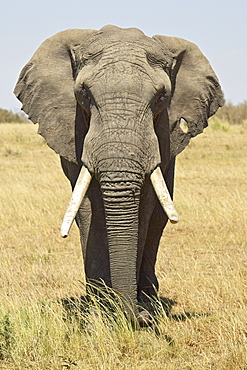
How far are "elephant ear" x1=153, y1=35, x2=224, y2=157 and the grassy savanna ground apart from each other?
4.83 feet

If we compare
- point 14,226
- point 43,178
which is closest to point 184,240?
point 14,226

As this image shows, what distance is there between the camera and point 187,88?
19.6 ft

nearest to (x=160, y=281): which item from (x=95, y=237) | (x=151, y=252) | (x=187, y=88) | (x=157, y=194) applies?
(x=151, y=252)

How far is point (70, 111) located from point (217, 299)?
7.13 ft

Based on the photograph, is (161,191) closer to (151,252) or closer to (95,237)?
(95,237)

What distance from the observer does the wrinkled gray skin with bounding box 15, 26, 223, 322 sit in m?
4.83

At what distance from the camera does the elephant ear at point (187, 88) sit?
5.86 metres

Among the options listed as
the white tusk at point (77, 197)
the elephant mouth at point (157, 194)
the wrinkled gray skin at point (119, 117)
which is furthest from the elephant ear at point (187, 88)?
the white tusk at point (77, 197)

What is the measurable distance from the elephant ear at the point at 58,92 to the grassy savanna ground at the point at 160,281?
4.22ft

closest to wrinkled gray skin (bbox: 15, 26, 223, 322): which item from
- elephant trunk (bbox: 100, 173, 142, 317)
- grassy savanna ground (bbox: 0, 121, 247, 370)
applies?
elephant trunk (bbox: 100, 173, 142, 317)

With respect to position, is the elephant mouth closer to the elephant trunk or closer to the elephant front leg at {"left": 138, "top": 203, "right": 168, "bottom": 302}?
the elephant trunk

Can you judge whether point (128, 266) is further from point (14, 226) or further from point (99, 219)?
point (14, 226)

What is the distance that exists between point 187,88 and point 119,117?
4.32ft

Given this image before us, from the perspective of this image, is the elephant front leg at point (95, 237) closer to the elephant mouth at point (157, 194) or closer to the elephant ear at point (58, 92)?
the elephant ear at point (58, 92)
